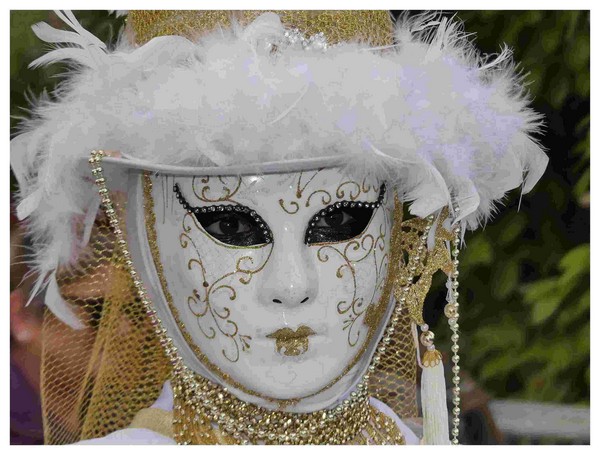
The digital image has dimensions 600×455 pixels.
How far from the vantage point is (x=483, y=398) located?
8.16 ft

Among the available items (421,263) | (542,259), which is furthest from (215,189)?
(542,259)

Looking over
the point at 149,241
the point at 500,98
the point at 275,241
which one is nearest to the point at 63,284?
the point at 149,241

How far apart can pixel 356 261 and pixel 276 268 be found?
7.4 inches

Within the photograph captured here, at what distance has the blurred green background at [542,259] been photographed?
2.40m

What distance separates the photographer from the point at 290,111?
124 cm

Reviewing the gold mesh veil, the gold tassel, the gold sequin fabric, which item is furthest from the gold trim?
the gold sequin fabric

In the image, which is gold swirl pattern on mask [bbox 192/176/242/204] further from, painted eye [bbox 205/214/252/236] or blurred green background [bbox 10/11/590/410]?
blurred green background [bbox 10/11/590/410]

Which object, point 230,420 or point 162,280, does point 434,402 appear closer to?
point 230,420

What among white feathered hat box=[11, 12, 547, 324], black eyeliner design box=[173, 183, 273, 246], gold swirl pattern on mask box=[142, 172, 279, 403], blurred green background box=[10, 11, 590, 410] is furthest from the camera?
blurred green background box=[10, 11, 590, 410]

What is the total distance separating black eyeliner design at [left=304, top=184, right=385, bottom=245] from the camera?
138cm

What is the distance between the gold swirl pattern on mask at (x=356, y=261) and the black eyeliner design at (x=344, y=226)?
2cm

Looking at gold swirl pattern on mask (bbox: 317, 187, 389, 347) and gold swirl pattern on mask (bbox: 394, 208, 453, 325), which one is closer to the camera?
gold swirl pattern on mask (bbox: 317, 187, 389, 347)

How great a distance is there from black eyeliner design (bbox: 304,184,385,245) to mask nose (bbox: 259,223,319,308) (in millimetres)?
33

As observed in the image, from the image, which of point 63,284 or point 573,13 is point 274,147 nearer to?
point 63,284
